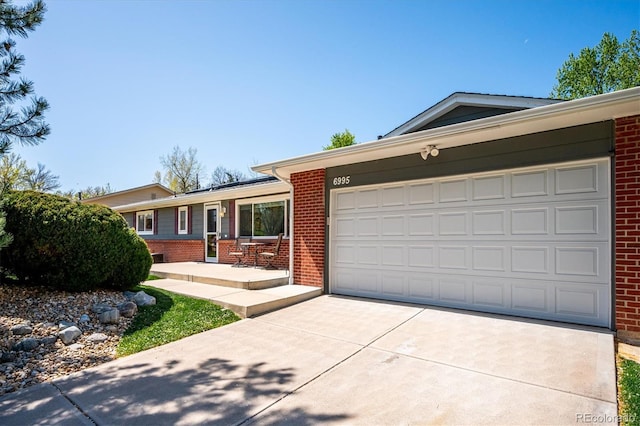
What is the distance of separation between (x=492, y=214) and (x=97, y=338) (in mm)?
6023

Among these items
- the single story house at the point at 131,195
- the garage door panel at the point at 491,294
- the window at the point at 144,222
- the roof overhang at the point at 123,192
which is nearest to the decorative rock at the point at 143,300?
the garage door panel at the point at 491,294

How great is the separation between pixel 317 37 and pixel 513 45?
6.64 metres

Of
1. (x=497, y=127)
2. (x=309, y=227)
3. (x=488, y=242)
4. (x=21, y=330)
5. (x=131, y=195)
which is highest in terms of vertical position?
(x=131, y=195)

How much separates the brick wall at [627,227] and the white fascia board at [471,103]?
3722 millimetres

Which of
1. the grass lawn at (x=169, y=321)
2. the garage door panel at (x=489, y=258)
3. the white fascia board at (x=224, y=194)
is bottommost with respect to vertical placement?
the grass lawn at (x=169, y=321)

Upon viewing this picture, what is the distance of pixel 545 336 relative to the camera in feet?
12.9

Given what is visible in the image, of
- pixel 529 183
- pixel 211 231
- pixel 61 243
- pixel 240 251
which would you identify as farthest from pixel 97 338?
pixel 211 231

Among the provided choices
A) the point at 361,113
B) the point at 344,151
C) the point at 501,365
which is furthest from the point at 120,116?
the point at 501,365

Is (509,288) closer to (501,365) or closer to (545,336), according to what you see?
(545,336)

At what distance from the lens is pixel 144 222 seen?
628 inches

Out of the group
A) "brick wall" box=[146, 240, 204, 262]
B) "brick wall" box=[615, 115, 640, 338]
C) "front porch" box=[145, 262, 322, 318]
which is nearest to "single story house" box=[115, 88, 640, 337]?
"brick wall" box=[615, 115, 640, 338]

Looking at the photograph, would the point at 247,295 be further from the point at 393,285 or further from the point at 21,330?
the point at 21,330

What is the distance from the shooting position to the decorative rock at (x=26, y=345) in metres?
3.74

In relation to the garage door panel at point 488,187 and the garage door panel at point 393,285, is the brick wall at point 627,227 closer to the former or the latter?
the garage door panel at point 488,187
